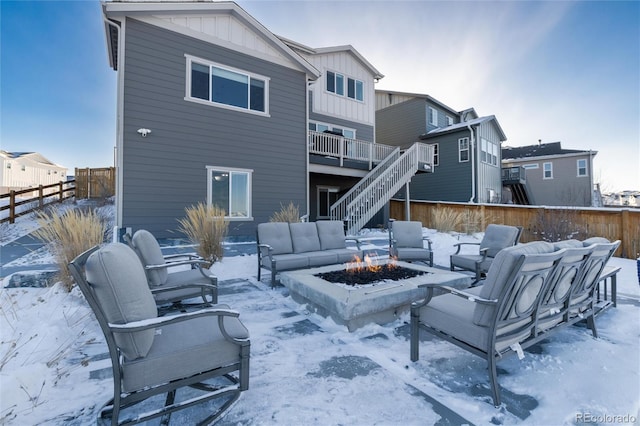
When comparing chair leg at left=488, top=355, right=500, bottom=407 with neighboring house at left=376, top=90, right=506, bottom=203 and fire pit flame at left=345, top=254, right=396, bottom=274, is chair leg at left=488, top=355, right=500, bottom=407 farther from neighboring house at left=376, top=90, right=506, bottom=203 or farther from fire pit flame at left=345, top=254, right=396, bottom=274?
neighboring house at left=376, top=90, right=506, bottom=203

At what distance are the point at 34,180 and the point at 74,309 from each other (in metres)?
26.0

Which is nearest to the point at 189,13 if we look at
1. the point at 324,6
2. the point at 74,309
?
the point at 324,6

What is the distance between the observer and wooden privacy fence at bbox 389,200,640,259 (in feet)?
22.4

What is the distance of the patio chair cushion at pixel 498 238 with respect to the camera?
4.73 metres

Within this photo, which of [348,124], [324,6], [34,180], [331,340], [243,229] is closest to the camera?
[331,340]

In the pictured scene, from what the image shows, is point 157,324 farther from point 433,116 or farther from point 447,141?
point 433,116

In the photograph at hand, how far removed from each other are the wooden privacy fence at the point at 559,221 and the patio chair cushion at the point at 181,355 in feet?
30.8

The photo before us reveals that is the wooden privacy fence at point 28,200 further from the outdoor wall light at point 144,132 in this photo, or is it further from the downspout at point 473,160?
the downspout at point 473,160

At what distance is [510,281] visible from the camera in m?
1.66

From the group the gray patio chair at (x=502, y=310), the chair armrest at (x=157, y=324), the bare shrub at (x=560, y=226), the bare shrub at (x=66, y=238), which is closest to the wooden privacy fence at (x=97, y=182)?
the bare shrub at (x=66, y=238)

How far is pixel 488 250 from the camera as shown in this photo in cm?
475

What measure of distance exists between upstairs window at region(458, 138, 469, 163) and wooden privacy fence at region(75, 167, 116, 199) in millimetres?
16505

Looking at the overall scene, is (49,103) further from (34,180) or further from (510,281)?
(510,281)

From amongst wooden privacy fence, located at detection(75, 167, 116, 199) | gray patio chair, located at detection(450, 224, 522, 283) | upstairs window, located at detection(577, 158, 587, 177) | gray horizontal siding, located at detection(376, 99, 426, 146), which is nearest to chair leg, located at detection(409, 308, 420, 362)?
gray patio chair, located at detection(450, 224, 522, 283)
